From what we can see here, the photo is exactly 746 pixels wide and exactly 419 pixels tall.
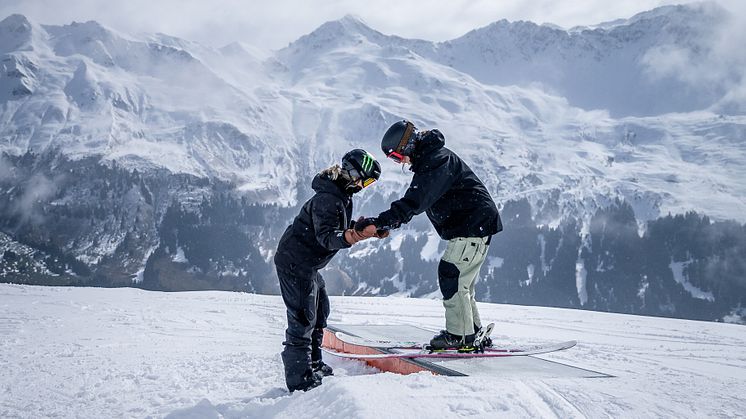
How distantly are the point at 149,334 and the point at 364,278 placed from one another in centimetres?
18626

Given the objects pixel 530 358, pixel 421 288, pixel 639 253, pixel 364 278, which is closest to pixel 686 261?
pixel 639 253

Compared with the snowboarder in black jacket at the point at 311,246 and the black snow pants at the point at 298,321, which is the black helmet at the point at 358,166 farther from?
the black snow pants at the point at 298,321

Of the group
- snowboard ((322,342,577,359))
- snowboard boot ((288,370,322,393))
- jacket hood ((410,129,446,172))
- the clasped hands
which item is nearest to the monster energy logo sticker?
the clasped hands

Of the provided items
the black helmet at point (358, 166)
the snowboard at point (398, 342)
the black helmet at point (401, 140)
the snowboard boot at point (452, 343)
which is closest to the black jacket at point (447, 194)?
the black helmet at point (401, 140)

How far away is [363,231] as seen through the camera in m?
5.35

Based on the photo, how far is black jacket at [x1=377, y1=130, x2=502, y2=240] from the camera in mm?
5918

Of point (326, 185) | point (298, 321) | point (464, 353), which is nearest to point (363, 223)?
point (326, 185)

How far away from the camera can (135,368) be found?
6.81 metres

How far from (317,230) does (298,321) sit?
1.02 meters

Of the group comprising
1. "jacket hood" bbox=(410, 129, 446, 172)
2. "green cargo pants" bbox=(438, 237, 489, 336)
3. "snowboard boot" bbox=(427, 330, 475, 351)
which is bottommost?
"snowboard boot" bbox=(427, 330, 475, 351)

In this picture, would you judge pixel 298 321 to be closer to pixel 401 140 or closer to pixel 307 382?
pixel 307 382

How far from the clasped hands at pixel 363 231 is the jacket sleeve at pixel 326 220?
0.11 metres

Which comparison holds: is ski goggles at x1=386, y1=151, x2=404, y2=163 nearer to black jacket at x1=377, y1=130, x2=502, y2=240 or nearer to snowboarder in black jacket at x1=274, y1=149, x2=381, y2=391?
black jacket at x1=377, y1=130, x2=502, y2=240

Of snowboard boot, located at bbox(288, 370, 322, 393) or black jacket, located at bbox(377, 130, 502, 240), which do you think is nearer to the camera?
snowboard boot, located at bbox(288, 370, 322, 393)
